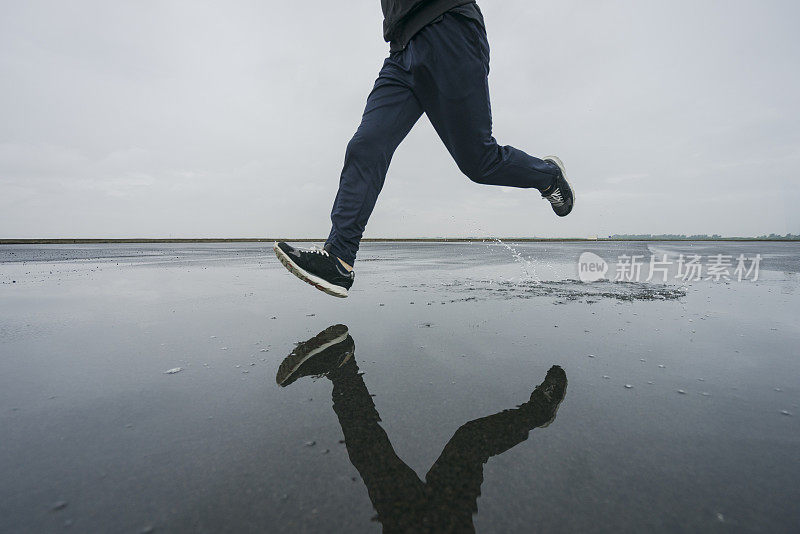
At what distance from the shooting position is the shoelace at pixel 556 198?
3291 mm

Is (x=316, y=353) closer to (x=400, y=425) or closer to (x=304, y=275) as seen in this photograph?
(x=304, y=275)

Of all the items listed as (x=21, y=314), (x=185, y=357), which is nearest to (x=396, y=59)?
(x=185, y=357)

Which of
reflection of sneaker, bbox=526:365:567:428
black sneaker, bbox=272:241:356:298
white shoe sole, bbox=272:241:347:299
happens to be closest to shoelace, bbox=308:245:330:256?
black sneaker, bbox=272:241:356:298

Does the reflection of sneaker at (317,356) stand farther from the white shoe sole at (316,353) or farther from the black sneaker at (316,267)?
the black sneaker at (316,267)

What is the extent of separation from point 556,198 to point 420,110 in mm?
1567

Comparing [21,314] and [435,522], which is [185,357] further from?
[21,314]

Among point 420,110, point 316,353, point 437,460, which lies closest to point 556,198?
point 420,110

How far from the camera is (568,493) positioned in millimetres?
866

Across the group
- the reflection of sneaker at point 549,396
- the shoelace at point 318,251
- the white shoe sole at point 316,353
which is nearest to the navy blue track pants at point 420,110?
the shoelace at point 318,251

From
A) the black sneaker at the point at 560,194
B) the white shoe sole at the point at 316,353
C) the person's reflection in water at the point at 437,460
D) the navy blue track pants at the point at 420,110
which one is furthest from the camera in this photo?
the black sneaker at the point at 560,194

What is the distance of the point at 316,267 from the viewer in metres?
2.29

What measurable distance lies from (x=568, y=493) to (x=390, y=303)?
2.42m

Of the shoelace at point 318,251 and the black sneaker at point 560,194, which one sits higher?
the black sneaker at point 560,194

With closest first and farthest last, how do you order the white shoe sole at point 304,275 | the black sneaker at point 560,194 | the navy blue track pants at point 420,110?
the navy blue track pants at point 420,110, the white shoe sole at point 304,275, the black sneaker at point 560,194
